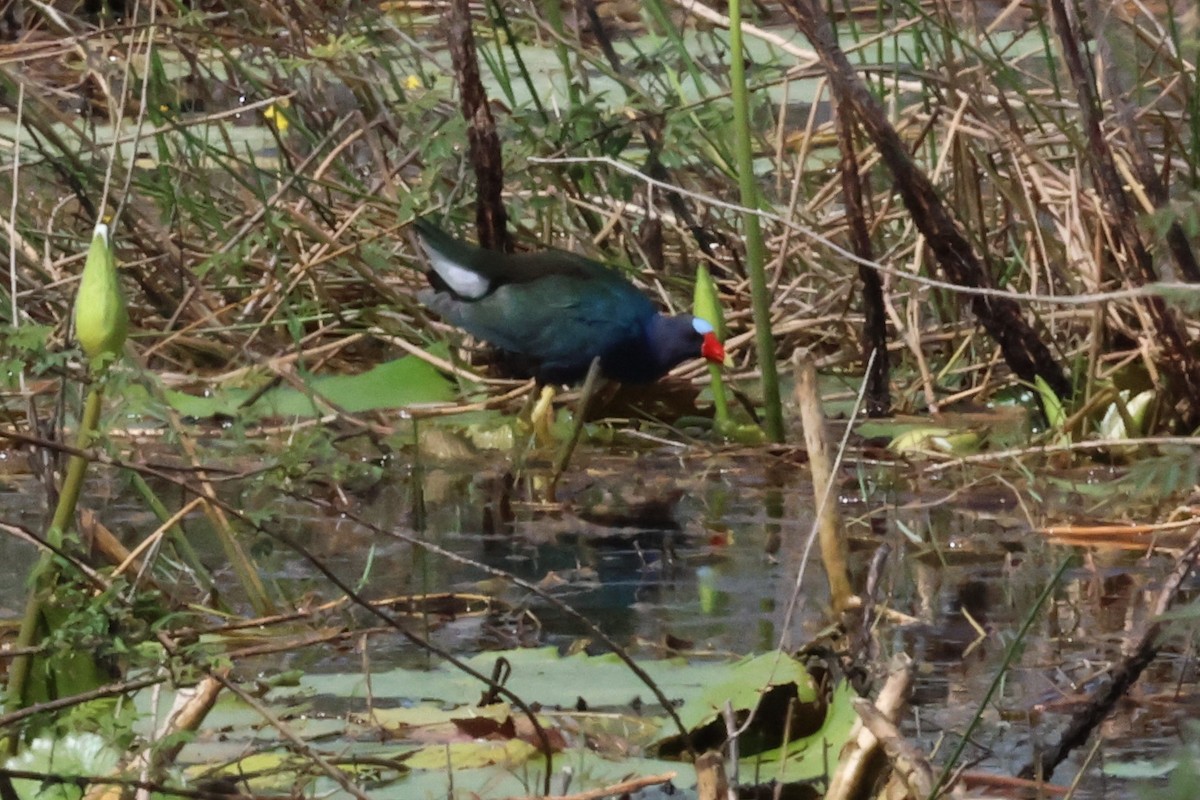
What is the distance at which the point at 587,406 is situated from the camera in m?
4.07

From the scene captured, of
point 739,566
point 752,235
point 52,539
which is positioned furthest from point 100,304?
point 752,235

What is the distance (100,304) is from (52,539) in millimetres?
215

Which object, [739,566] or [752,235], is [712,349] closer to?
[752,235]

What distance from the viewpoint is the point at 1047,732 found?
7.00 ft

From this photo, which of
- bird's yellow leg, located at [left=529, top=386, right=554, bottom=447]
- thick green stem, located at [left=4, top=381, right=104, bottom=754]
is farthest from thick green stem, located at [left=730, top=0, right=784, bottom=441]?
thick green stem, located at [left=4, top=381, right=104, bottom=754]

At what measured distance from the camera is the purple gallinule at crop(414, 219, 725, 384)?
4.70 m

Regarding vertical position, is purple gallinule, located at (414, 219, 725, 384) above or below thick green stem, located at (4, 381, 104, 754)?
above

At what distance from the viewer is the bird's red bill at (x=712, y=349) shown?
4297 mm

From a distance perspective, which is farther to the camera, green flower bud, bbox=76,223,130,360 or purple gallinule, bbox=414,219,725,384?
purple gallinule, bbox=414,219,725,384

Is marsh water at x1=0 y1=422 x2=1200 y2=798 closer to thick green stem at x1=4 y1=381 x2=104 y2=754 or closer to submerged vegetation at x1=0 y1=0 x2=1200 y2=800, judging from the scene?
submerged vegetation at x1=0 y1=0 x2=1200 y2=800

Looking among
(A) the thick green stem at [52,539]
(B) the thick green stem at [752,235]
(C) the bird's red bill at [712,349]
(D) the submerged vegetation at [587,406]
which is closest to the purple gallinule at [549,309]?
(D) the submerged vegetation at [587,406]

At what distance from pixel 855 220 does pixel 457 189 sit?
1.16 meters

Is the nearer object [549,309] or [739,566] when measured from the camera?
[739,566]

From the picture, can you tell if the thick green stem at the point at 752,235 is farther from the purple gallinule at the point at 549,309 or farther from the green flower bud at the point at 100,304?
the green flower bud at the point at 100,304
